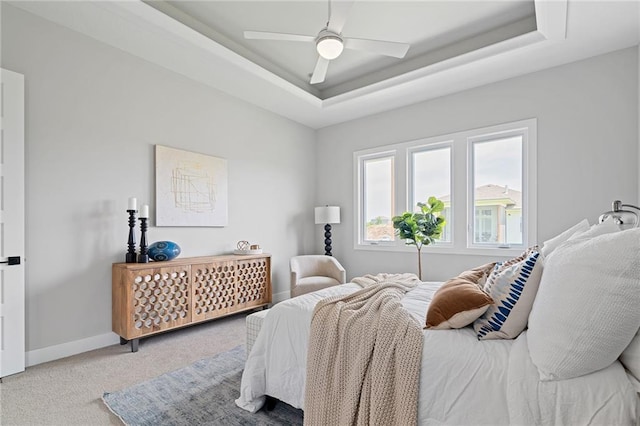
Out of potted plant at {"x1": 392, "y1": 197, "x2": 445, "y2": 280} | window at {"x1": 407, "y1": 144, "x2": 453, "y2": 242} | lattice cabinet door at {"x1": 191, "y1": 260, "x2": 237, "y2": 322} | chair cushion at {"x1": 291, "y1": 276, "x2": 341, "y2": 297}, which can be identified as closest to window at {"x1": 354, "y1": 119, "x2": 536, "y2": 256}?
window at {"x1": 407, "y1": 144, "x2": 453, "y2": 242}

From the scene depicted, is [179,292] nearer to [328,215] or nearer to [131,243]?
[131,243]

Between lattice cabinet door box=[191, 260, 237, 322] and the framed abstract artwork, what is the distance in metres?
0.60

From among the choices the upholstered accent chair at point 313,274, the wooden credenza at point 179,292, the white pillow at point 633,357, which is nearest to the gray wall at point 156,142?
the wooden credenza at point 179,292

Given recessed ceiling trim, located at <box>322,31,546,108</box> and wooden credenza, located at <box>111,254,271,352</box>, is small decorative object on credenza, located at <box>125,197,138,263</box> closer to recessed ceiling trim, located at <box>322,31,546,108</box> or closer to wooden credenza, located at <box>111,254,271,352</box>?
wooden credenza, located at <box>111,254,271,352</box>

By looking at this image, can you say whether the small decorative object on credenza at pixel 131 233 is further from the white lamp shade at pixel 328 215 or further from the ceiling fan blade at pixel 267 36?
the white lamp shade at pixel 328 215

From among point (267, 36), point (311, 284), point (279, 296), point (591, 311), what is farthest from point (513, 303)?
point (279, 296)

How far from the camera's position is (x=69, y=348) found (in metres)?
2.83

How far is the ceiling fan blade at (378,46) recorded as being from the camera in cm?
259

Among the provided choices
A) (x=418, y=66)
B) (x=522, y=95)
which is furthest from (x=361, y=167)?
(x=522, y=95)

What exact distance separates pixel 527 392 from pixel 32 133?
369cm

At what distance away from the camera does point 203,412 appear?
1913 millimetres

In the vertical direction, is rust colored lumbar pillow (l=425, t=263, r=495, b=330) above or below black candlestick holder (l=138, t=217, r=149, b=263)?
below

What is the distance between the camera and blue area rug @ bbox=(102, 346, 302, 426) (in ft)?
6.05

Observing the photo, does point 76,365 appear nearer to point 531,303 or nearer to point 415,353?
point 415,353
